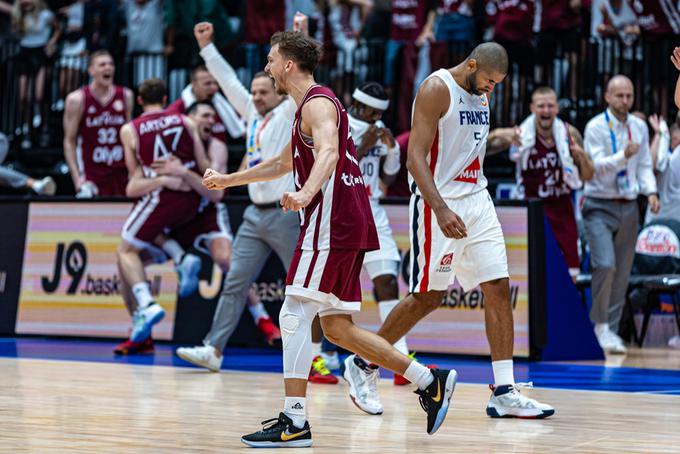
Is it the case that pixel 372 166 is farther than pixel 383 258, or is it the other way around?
pixel 372 166

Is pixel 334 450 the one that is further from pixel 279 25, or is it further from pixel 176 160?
pixel 279 25

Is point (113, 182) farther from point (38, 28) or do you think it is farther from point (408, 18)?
point (38, 28)

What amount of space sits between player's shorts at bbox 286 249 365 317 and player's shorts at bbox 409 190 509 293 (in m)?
1.08

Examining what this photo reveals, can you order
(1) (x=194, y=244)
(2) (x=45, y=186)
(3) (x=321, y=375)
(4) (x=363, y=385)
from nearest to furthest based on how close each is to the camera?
1. (4) (x=363, y=385)
2. (3) (x=321, y=375)
3. (1) (x=194, y=244)
4. (2) (x=45, y=186)

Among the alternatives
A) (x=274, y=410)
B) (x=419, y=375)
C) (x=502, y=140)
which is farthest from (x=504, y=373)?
(x=502, y=140)

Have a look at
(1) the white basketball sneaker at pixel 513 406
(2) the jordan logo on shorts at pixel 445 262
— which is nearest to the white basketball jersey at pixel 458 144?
(2) the jordan logo on shorts at pixel 445 262

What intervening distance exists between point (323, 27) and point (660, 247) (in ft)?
16.1

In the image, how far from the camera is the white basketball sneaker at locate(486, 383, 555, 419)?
20.7 ft

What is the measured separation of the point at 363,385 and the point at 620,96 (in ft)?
17.2

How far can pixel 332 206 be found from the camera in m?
5.56

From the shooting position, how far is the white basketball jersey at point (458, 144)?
21.6 ft

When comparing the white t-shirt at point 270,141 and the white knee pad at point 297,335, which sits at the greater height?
the white t-shirt at point 270,141

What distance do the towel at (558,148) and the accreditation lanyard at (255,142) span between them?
300 cm

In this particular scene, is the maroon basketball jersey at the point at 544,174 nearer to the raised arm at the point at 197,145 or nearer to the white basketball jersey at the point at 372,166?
the white basketball jersey at the point at 372,166
